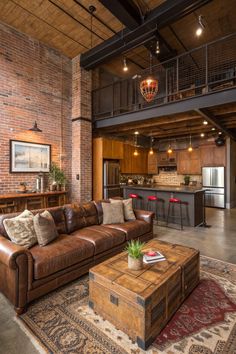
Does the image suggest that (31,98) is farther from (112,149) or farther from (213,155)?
(213,155)

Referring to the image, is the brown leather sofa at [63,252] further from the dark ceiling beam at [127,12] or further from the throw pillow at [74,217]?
the dark ceiling beam at [127,12]

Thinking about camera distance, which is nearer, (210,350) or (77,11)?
(210,350)

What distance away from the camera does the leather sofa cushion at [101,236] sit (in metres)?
2.85

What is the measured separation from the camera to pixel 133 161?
8.59m

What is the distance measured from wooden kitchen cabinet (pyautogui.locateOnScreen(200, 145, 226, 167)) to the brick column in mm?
5025

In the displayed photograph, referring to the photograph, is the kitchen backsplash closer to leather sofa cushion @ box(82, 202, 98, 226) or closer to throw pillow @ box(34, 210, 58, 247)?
leather sofa cushion @ box(82, 202, 98, 226)

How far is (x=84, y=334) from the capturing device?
1729 mm

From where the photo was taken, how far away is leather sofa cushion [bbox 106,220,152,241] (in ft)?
11.2

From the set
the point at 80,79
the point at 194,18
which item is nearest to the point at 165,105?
the point at 194,18

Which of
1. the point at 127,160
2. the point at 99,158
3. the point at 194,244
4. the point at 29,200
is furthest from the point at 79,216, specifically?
the point at 127,160

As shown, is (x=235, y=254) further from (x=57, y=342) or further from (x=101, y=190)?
(x=101, y=190)

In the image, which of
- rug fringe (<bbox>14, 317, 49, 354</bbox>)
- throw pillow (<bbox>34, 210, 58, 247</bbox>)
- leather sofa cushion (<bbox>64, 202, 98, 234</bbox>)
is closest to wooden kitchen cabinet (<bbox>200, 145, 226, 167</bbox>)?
leather sofa cushion (<bbox>64, 202, 98, 234</bbox>)

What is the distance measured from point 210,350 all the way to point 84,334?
3.43 ft

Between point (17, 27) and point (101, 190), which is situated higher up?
point (17, 27)
